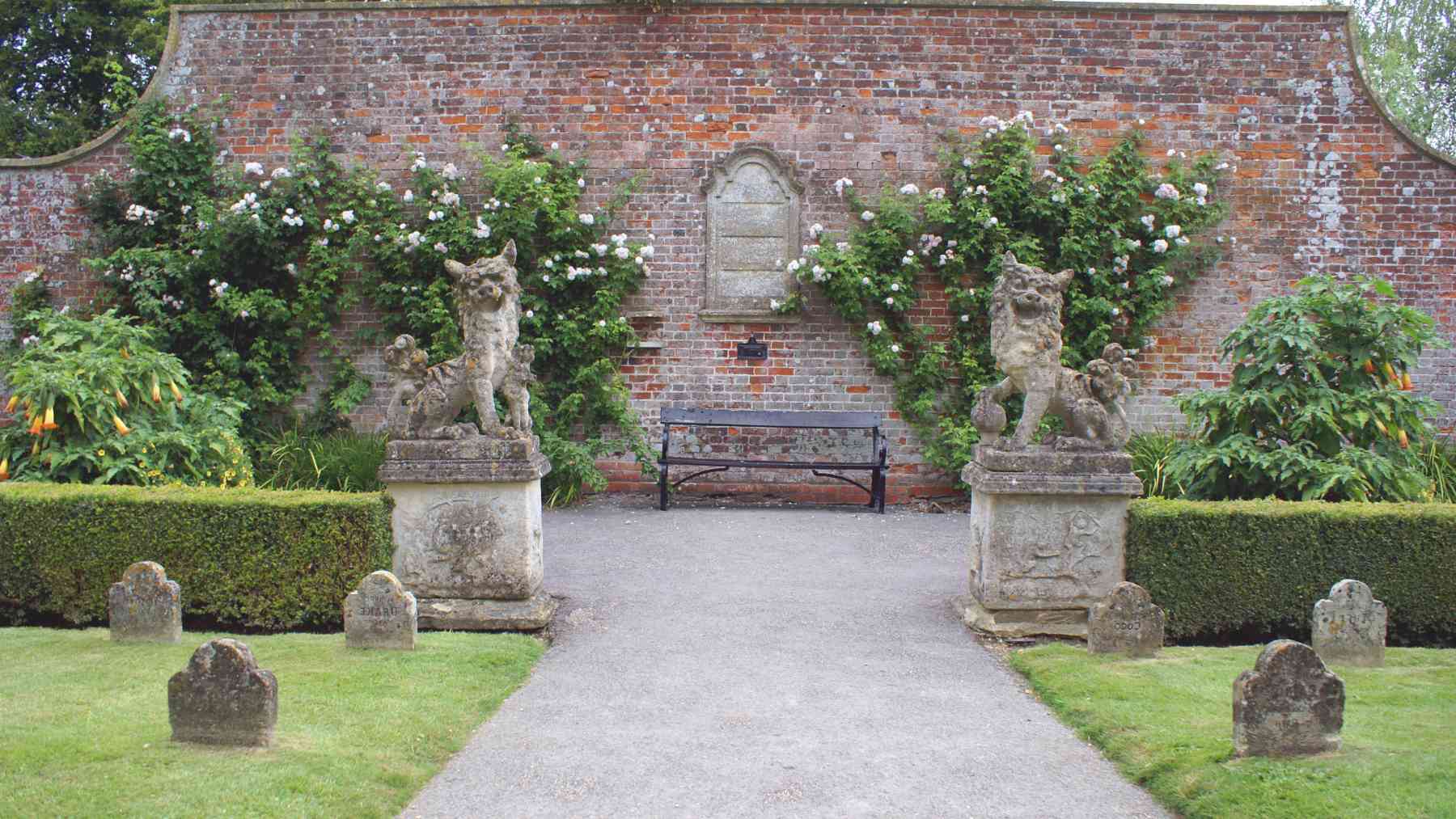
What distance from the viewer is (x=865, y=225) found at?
12.1m

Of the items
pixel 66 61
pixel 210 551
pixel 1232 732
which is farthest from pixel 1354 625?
pixel 66 61

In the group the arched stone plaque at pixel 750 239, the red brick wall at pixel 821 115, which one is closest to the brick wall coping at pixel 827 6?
the red brick wall at pixel 821 115

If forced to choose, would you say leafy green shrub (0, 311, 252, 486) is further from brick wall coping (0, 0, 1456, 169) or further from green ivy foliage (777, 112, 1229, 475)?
green ivy foliage (777, 112, 1229, 475)

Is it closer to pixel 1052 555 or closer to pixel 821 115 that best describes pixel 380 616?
pixel 1052 555

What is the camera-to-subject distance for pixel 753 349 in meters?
12.1

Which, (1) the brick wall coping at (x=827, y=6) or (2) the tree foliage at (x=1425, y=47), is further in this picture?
(2) the tree foliage at (x=1425, y=47)

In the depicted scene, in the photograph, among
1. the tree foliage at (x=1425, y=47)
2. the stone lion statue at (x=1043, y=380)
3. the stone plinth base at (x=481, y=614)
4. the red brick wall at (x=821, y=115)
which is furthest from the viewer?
the tree foliage at (x=1425, y=47)

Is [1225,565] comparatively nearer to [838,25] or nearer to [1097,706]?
[1097,706]

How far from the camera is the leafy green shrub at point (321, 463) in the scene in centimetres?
1098

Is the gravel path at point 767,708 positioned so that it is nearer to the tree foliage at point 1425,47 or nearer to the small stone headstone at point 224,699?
the small stone headstone at point 224,699

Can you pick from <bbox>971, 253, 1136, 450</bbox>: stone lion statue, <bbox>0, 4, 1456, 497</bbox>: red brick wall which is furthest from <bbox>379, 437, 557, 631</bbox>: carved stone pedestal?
<bbox>0, 4, 1456, 497</bbox>: red brick wall

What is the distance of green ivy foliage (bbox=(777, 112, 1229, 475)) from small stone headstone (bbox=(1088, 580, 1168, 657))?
5.31 meters

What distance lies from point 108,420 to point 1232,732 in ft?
25.9

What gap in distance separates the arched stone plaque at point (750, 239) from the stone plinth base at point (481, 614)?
18.6 feet
